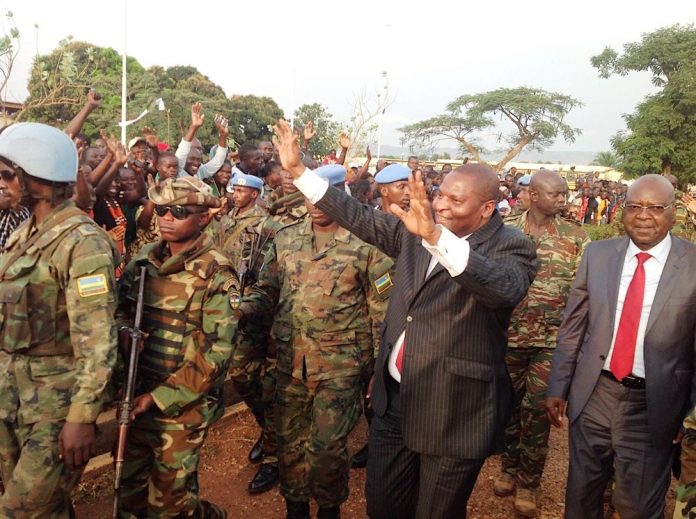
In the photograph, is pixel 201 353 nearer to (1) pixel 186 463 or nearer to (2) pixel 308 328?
(1) pixel 186 463

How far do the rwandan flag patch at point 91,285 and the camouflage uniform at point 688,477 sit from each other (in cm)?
275

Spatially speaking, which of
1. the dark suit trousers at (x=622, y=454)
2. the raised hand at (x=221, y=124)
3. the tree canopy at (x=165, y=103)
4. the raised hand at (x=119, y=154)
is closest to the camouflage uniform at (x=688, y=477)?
the dark suit trousers at (x=622, y=454)

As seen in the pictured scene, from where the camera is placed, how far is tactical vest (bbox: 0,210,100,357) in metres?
2.54

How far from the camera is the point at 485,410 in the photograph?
9.30 ft

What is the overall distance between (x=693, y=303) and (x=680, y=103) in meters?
30.2

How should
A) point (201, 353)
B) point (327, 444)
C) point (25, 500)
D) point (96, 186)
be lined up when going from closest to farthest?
point (25, 500)
point (201, 353)
point (327, 444)
point (96, 186)

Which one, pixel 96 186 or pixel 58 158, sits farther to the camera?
pixel 96 186

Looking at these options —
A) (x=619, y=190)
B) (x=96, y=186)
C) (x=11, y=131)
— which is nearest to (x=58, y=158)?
(x=11, y=131)

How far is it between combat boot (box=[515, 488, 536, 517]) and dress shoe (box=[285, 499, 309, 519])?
5.16 feet

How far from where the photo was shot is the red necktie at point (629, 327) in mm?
3049

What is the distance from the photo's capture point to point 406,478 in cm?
305

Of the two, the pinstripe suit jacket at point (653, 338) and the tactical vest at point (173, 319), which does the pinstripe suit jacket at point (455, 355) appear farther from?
the tactical vest at point (173, 319)

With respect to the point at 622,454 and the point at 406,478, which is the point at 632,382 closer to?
the point at 622,454

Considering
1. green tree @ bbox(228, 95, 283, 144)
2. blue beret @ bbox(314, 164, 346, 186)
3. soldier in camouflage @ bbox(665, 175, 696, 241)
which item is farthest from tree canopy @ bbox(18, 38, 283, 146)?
blue beret @ bbox(314, 164, 346, 186)
